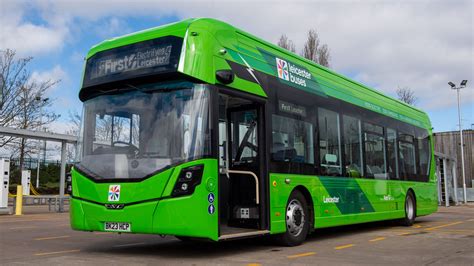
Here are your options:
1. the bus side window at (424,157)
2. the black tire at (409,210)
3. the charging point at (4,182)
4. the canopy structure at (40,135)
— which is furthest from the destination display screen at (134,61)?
the charging point at (4,182)

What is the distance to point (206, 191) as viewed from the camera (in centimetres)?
709

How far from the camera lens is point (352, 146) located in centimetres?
1140

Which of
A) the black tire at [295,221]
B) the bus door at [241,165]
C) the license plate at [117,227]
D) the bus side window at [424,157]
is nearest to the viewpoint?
the license plate at [117,227]

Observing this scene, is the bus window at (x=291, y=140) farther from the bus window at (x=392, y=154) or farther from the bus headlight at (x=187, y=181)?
the bus window at (x=392, y=154)

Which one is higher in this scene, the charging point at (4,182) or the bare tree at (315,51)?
the bare tree at (315,51)

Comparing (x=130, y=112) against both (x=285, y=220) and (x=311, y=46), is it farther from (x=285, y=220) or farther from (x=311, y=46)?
(x=311, y=46)

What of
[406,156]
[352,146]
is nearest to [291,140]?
[352,146]

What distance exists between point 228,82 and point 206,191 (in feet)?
5.83

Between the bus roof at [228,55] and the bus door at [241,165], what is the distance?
0.51m

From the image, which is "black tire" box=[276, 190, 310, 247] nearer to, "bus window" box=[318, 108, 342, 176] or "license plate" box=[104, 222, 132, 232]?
"bus window" box=[318, 108, 342, 176]

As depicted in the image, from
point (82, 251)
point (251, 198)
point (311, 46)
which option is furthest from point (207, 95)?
point (311, 46)

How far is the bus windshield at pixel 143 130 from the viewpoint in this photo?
7207 millimetres

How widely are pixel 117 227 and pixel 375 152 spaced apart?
747 centimetres

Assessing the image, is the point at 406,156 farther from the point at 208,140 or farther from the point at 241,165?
the point at 208,140
